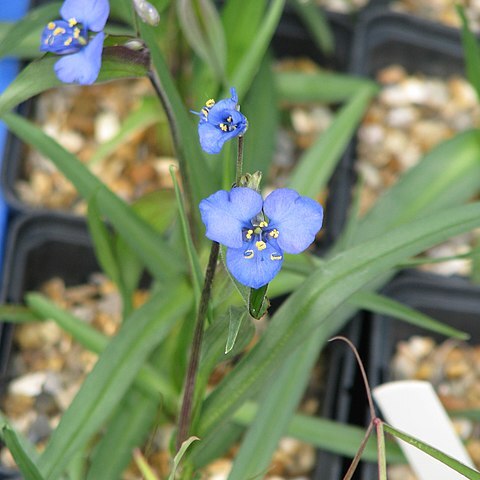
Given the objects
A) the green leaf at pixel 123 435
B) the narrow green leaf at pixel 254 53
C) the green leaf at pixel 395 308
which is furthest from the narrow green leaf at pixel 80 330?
the narrow green leaf at pixel 254 53

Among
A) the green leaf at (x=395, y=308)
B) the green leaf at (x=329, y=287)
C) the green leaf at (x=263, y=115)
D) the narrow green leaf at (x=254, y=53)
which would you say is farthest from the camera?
the green leaf at (x=263, y=115)

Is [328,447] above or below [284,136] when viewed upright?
below

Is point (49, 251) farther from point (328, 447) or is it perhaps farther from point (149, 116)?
point (328, 447)

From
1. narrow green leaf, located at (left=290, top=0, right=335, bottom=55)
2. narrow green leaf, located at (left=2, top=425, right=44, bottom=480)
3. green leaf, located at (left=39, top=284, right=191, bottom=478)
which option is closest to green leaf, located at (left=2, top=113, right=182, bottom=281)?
green leaf, located at (left=39, top=284, right=191, bottom=478)

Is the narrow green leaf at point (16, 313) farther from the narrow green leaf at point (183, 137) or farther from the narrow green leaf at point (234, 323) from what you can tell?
the narrow green leaf at point (234, 323)

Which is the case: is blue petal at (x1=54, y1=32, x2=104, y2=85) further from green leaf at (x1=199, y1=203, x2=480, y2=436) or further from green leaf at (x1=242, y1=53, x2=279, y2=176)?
green leaf at (x1=242, y1=53, x2=279, y2=176)

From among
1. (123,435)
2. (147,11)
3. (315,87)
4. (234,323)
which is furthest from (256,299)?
(315,87)

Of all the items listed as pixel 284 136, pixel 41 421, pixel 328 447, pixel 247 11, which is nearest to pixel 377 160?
pixel 284 136
